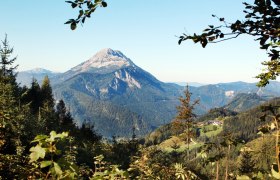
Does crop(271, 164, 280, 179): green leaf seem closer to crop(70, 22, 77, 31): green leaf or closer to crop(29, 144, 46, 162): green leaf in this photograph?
crop(29, 144, 46, 162): green leaf

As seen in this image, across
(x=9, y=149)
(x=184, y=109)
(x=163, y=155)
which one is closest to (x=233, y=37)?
(x=163, y=155)

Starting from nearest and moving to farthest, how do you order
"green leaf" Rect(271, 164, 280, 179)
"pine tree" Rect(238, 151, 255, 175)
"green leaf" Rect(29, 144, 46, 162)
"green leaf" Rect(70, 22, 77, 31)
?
"green leaf" Rect(29, 144, 46, 162)
"green leaf" Rect(271, 164, 280, 179)
"green leaf" Rect(70, 22, 77, 31)
"pine tree" Rect(238, 151, 255, 175)

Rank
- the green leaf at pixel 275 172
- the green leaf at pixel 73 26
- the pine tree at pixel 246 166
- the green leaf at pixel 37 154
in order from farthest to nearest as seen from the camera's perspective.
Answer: the pine tree at pixel 246 166 < the green leaf at pixel 73 26 < the green leaf at pixel 275 172 < the green leaf at pixel 37 154

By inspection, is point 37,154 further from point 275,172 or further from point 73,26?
point 275,172

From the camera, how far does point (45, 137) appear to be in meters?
2.50

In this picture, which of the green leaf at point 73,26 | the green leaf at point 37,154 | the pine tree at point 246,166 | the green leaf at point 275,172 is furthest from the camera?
the pine tree at point 246,166

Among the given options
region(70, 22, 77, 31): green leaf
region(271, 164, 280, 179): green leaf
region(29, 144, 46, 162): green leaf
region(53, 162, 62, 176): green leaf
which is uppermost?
region(70, 22, 77, 31): green leaf

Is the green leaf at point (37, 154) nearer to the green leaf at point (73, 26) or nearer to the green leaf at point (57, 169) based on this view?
the green leaf at point (57, 169)

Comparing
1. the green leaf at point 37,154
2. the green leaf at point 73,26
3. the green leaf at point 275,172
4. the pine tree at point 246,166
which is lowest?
the pine tree at point 246,166

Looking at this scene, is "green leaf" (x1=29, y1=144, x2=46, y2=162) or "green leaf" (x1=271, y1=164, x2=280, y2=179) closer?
"green leaf" (x1=29, y1=144, x2=46, y2=162)

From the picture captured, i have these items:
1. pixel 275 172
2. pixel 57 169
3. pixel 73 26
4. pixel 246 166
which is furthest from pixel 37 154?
pixel 246 166

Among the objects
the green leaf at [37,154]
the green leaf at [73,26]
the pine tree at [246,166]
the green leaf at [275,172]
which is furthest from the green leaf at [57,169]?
the pine tree at [246,166]

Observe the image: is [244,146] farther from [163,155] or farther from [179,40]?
[163,155]

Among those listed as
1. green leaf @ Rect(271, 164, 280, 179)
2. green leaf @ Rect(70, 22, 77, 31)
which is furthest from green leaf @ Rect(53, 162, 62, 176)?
green leaf @ Rect(271, 164, 280, 179)
